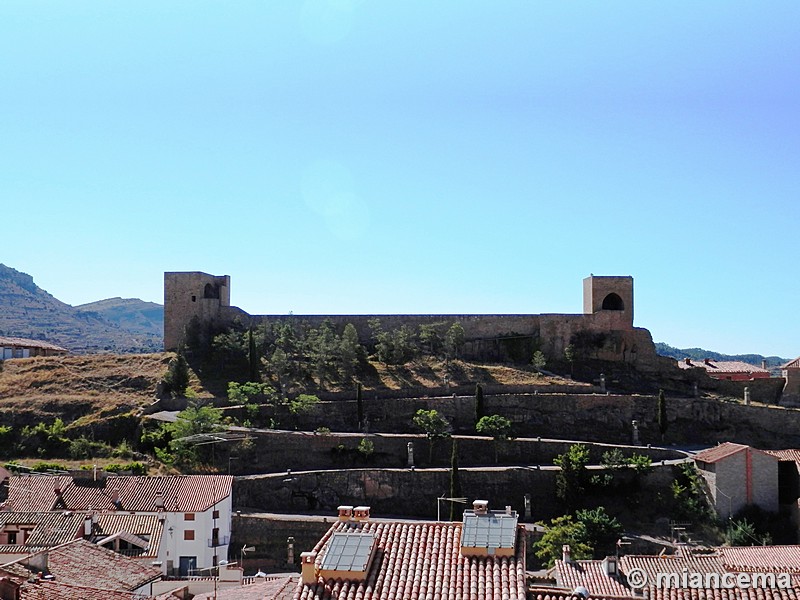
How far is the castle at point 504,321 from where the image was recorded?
59.9 m

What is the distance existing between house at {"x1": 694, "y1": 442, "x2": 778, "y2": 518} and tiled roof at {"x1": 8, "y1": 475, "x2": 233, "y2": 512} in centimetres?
2414

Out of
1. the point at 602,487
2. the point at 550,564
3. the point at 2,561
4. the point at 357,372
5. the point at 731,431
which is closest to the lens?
the point at 2,561

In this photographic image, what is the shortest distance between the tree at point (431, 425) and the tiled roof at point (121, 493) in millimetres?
12841

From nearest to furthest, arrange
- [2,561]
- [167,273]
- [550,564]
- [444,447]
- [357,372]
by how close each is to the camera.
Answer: [2,561] → [550,564] → [444,447] → [357,372] → [167,273]

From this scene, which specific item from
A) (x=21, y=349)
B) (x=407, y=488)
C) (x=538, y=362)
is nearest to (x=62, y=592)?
(x=407, y=488)

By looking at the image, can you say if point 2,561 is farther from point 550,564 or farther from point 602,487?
point 602,487

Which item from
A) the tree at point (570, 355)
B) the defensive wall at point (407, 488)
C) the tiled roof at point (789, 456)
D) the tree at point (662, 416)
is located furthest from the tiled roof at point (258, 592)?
the tree at point (570, 355)

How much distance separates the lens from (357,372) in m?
55.2

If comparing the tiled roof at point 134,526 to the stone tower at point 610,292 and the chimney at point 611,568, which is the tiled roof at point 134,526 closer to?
the chimney at point 611,568

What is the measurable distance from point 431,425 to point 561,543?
12.6 m

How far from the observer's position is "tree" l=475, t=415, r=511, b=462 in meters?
44.2

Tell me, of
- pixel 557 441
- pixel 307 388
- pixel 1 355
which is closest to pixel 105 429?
pixel 307 388

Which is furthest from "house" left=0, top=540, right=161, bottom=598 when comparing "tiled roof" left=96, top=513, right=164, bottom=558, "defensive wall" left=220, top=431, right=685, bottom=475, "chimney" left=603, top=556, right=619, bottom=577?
"defensive wall" left=220, top=431, right=685, bottom=475

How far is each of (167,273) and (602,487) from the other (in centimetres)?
3720
